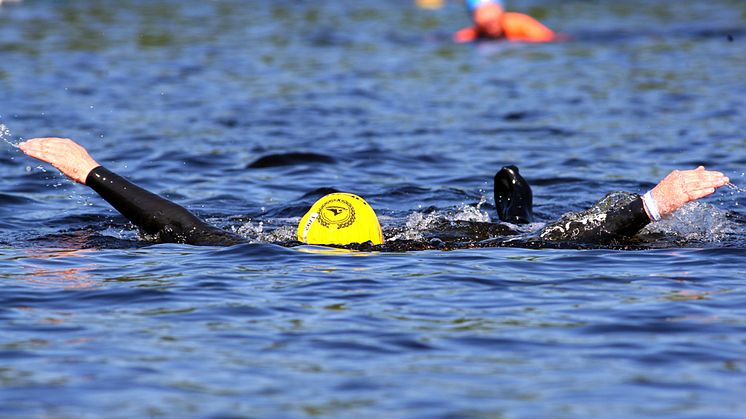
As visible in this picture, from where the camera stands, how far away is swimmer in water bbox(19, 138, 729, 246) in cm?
851

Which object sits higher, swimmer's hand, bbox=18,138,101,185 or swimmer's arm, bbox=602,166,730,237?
swimmer's hand, bbox=18,138,101,185

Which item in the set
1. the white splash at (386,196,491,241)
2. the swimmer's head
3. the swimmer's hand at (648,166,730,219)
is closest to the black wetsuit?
the swimmer's hand at (648,166,730,219)

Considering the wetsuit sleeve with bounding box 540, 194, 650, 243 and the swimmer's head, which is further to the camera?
the swimmer's head

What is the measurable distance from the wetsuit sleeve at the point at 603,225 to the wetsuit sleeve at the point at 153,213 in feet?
7.51

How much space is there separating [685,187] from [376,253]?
209 cm

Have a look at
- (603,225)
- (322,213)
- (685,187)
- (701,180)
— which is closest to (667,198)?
(685,187)

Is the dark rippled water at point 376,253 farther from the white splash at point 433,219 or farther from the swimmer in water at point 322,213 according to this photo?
the swimmer in water at point 322,213

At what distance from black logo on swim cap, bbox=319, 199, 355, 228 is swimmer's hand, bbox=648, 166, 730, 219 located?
2045 mm

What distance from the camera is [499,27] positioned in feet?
82.1

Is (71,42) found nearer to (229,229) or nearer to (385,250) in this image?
(229,229)

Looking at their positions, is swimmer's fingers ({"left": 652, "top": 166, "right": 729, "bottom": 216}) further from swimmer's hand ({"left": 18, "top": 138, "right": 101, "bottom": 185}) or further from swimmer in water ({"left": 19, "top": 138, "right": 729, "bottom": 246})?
swimmer's hand ({"left": 18, "top": 138, "right": 101, "bottom": 185})

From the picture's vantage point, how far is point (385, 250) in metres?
8.77

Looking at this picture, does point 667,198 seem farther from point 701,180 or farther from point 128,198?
point 128,198

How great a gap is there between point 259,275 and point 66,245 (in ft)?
6.61
